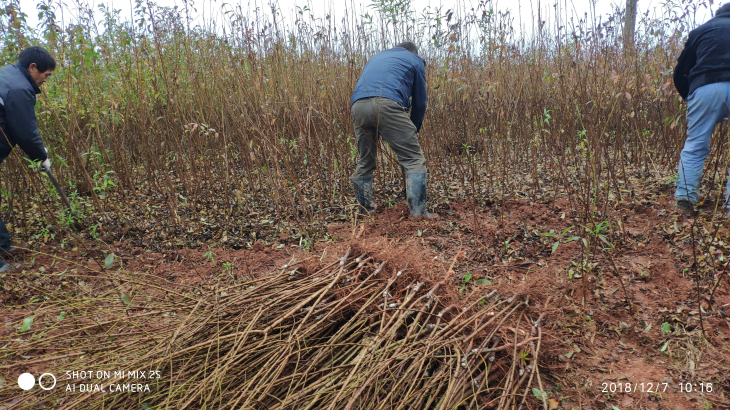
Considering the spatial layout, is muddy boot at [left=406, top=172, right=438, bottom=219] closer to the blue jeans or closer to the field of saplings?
the field of saplings

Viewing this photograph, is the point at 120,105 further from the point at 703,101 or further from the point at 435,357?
the point at 703,101

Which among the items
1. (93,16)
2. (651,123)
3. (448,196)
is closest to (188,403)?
(448,196)

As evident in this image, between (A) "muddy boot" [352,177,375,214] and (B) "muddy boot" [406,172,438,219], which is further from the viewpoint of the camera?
(A) "muddy boot" [352,177,375,214]

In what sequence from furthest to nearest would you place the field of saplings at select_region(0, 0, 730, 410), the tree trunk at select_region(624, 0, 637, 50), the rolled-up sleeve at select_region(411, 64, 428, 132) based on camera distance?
1. the tree trunk at select_region(624, 0, 637, 50)
2. the rolled-up sleeve at select_region(411, 64, 428, 132)
3. the field of saplings at select_region(0, 0, 730, 410)

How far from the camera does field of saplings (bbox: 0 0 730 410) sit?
61.8 inches

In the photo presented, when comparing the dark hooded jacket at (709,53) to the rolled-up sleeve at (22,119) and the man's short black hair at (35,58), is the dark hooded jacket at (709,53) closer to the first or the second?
the man's short black hair at (35,58)

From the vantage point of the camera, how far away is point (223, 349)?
1621mm

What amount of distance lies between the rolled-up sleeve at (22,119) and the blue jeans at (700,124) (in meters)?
4.87

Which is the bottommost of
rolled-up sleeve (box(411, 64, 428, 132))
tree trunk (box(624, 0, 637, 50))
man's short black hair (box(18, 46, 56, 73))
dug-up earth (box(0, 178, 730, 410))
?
dug-up earth (box(0, 178, 730, 410))

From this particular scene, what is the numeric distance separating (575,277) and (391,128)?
6.12 ft
